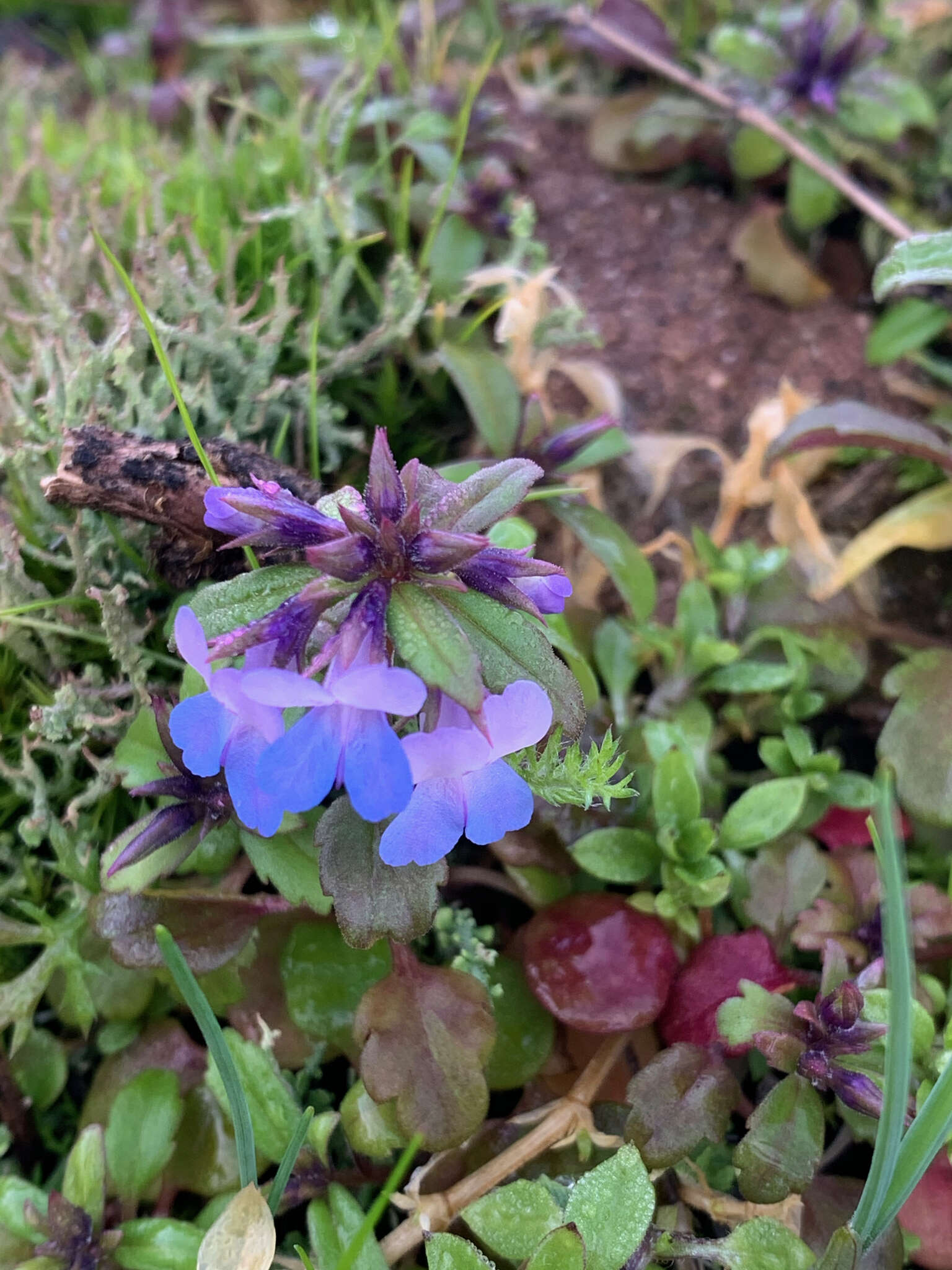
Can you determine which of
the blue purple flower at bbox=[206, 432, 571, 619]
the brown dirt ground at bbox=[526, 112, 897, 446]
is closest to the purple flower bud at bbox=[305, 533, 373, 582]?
the blue purple flower at bbox=[206, 432, 571, 619]

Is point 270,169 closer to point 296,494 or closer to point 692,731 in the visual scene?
point 296,494

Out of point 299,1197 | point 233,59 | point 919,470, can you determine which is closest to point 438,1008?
point 299,1197

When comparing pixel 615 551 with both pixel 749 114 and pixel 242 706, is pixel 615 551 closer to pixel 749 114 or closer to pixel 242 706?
pixel 242 706

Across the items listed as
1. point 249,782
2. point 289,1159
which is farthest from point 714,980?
point 249,782

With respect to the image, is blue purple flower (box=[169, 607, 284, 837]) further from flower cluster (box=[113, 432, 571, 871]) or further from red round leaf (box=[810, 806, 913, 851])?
A: red round leaf (box=[810, 806, 913, 851])

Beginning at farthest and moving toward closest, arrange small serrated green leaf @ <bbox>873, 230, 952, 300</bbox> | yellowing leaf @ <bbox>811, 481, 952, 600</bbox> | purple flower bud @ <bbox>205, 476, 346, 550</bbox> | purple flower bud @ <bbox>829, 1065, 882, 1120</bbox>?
yellowing leaf @ <bbox>811, 481, 952, 600</bbox>
small serrated green leaf @ <bbox>873, 230, 952, 300</bbox>
purple flower bud @ <bbox>829, 1065, 882, 1120</bbox>
purple flower bud @ <bbox>205, 476, 346, 550</bbox>

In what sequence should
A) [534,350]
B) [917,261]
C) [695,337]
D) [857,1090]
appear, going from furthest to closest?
[695,337] → [534,350] → [917,261] → [857,1090]
